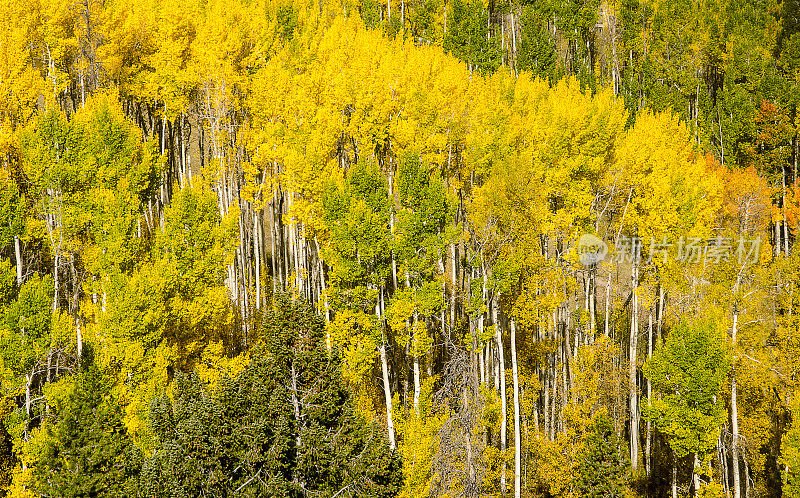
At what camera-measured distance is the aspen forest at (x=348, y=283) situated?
2069 centimetres

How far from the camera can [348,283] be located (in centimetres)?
2641

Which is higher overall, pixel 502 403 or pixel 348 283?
pixel 348 283

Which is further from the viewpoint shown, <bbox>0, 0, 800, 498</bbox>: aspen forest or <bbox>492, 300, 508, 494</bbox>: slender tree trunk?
<bbox>492, 300, 508, 494</bbox>: slender tree trunk

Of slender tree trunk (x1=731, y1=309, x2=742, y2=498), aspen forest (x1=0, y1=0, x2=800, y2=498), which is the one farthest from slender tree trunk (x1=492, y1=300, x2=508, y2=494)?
slender tree trunk (x1=731, y1=309, x2=742, y2=498)

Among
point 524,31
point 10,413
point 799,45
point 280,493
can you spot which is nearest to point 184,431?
point 280,493

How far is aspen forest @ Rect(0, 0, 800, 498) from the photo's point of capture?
20688 mm

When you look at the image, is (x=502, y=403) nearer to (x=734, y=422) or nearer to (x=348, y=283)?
(x=348, y=283)

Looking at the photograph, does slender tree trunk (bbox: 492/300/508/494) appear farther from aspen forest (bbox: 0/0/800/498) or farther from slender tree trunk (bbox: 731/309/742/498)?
slender tree trunk (bbox: 731/309/742/498)

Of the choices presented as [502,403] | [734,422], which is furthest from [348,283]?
[734,422]

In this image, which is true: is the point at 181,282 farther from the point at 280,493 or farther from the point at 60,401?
the point at 280,493

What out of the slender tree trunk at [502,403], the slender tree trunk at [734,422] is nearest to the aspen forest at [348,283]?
the slender tree trunk at [502,403]

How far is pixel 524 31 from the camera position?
53.0 m

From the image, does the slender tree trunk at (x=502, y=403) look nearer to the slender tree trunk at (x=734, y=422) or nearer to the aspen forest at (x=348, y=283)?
the aspen forest at (x=348, y=283)

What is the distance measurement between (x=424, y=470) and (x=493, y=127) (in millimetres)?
14134
